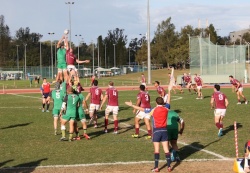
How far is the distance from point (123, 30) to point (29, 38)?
1615 inches

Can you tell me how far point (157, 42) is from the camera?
376 ft

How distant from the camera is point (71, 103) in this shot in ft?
46.5

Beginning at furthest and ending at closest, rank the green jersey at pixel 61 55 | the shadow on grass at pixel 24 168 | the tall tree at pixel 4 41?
1. the tall tree at pixel 4 41
2. the green jersey at pixel 61 55
3. the shadow on grass at pixel 24 168

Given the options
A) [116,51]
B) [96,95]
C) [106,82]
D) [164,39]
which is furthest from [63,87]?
[116,51]

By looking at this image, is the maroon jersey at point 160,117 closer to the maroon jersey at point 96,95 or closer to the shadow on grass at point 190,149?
the shadow on grass at point 190,149

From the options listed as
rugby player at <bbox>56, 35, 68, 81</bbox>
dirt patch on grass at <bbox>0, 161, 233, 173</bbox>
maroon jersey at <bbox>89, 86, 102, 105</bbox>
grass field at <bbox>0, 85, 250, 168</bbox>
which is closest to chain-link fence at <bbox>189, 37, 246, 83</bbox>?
grass field at <bbox>0, 85, 250, 168</bbox>

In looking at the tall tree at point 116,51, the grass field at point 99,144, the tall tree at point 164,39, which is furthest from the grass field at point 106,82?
the grass field at point 99,144

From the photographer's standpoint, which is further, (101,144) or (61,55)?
(61,55)

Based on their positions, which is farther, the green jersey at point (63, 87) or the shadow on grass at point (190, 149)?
the green jersey at point (63, 87)

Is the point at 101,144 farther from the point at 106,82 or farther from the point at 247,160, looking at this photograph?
the point at 106,82

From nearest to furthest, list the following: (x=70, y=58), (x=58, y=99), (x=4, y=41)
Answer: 1. (x=58, y=99)
2. (x=70, y=58)
3. (x=4, y=41)

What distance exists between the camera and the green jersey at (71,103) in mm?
14145

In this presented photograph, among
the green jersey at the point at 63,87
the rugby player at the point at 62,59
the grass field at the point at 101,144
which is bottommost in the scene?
the grass field at the point at 101,144

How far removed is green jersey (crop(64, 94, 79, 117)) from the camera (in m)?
14.1
